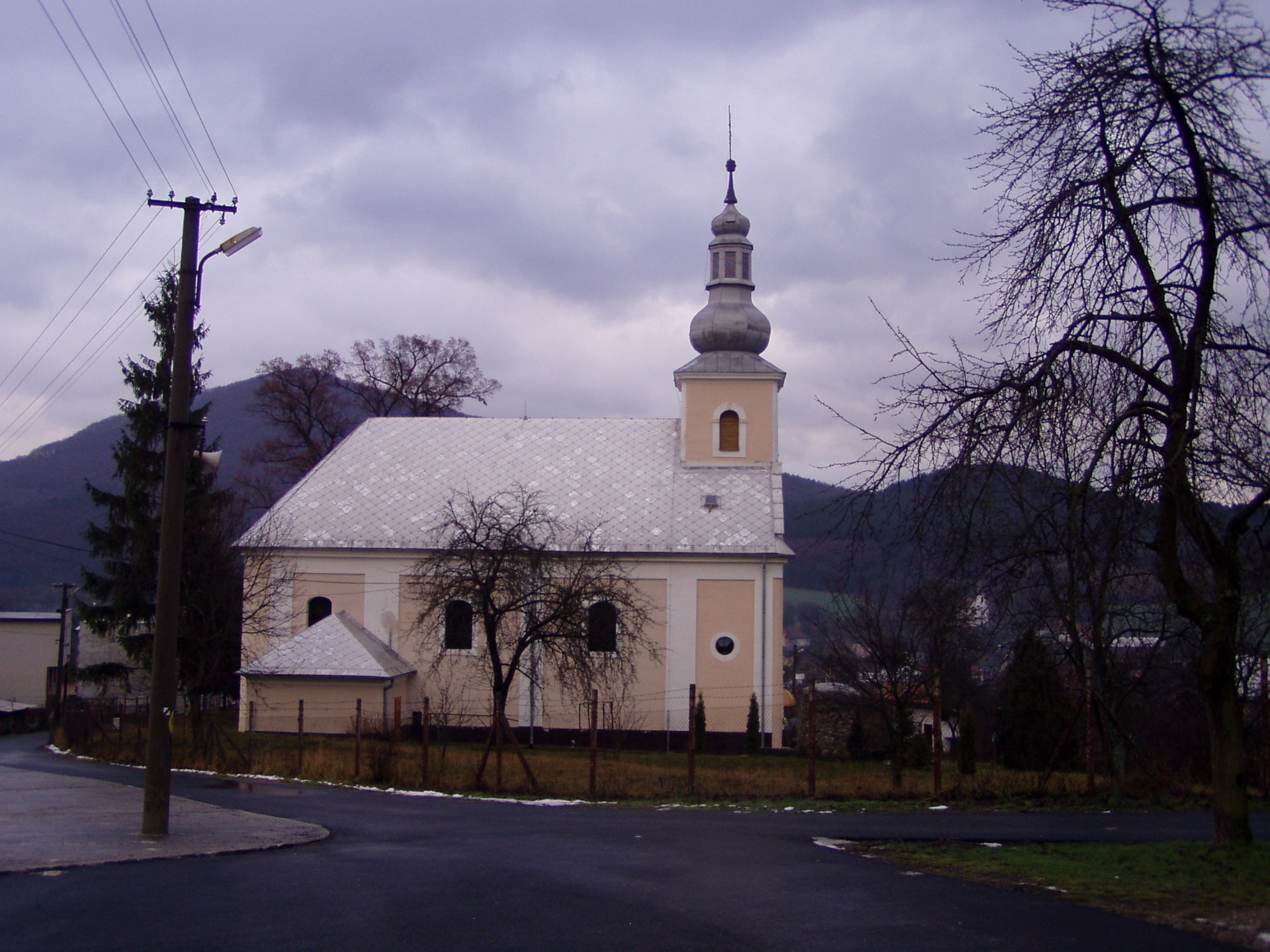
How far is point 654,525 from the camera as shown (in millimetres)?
35844

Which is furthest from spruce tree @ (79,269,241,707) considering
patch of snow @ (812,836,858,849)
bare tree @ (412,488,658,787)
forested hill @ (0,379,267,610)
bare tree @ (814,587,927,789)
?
forested hill @ (0,379,267,610)

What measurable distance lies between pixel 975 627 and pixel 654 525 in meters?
13.4

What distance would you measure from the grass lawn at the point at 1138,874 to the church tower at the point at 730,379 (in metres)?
26.1

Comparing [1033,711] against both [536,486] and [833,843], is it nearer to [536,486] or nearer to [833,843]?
[536,486]

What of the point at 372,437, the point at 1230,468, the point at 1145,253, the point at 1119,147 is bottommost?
the point at 1230,468

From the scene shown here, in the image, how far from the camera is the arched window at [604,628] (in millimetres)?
30984

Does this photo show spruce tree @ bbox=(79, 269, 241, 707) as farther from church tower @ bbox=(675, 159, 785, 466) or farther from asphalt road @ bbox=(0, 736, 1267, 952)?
asphalt road @ bbox=(0, 736, 1267, 952)

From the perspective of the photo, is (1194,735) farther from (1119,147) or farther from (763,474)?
(1119,147)

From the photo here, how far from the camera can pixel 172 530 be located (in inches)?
508

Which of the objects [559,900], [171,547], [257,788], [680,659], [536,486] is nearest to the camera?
[559,900]

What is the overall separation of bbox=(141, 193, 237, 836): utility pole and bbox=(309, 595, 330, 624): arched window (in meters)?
23.5

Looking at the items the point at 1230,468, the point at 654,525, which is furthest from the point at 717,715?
the point at 1230,468

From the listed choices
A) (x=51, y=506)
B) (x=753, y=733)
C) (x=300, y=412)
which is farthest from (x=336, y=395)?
(x=51, y=506)

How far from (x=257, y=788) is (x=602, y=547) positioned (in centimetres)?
1595
